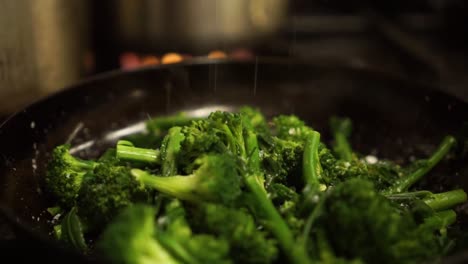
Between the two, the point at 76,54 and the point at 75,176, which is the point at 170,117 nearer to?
the point at 75,176

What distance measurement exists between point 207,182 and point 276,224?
0.19 metres

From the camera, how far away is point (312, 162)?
141 centimetres

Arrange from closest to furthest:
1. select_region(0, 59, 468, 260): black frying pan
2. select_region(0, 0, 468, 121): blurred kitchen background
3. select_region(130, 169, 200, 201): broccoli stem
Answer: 1. select_region(130, 169, 200, 201): broccoli stem
2. select_region(0, 59, 468, 260): black frying pan
3. select_region(0, 0, 468, 121): blurred kitchen background

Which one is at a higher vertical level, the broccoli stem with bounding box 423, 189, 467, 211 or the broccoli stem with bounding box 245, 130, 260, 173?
the broccoli stem with bounding box 245, 130, 260, 173

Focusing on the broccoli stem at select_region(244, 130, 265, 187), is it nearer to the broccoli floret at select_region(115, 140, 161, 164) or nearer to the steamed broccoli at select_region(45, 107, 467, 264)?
the steamed broccoli at select_region(45, 107, 467, 264)

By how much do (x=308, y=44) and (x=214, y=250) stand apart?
9.79 feet

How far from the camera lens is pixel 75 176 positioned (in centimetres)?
145

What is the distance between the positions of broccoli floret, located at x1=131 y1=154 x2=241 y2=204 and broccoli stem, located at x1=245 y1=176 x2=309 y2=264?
45mm

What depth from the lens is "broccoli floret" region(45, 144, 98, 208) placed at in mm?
1427

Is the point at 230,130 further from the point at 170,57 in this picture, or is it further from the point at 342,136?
the point at 170,57

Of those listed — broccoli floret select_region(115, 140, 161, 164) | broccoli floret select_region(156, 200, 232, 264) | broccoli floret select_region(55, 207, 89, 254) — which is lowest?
broccoli floret select_region(55, 207, 89, 254)

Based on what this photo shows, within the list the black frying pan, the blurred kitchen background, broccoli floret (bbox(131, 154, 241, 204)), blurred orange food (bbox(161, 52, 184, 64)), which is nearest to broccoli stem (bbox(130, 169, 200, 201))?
broccoli floret (bbox(131, 154, 241, 204))

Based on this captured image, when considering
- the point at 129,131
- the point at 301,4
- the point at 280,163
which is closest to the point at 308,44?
the point at 301,4

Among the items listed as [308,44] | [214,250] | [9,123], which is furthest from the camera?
[308,44]
